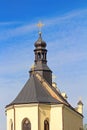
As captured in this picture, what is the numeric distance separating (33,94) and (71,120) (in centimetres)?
648

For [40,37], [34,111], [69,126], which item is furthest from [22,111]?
[40,37]

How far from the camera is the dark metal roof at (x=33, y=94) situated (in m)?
53.1

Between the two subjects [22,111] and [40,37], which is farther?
[40,37]

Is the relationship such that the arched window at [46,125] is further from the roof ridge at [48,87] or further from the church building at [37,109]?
the roof ridge at [48,87]

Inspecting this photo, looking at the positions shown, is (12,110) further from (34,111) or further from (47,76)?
(47,76)

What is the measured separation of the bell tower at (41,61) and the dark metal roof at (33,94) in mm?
2098

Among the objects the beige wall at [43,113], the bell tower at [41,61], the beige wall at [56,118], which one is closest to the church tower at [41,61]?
the bell tower at [41,61]

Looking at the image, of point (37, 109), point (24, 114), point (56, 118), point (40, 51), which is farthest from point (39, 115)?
point (40, 51)

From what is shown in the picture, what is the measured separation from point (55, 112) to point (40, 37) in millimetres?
10057

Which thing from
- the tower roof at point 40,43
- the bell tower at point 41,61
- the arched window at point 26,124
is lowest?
the arched window at point 26,124

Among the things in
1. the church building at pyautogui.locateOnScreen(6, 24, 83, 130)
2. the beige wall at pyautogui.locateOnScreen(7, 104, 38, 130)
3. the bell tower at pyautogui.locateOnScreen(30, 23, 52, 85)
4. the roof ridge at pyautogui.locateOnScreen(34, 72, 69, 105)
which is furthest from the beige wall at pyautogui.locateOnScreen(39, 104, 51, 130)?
the bell tower at pyautogui.locateOnScreen(30, 23, 52, 85)

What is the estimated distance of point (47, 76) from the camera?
5831 cm

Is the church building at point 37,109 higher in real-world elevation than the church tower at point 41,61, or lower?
lower

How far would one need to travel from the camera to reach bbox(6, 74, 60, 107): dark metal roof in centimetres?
5312
